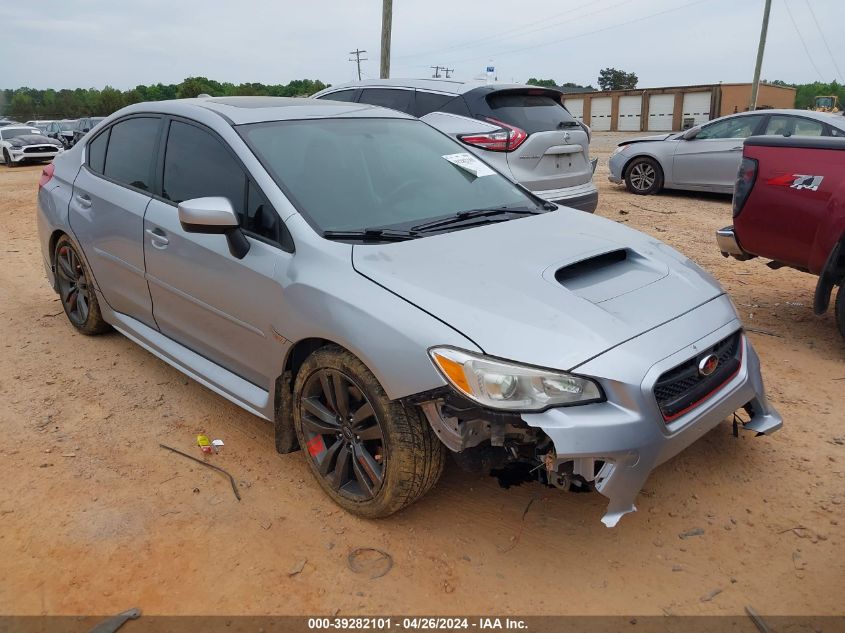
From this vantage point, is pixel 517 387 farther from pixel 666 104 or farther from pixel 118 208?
pixel 666 104

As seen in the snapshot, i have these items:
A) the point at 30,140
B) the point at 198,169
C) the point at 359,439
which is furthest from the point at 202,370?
the point at 30,140

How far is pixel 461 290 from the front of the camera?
2.63 metres

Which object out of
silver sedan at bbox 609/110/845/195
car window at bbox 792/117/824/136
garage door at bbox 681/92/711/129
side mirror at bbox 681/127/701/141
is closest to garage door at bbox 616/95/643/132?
garage door at bbox 681/92/711/129

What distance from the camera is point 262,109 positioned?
3.65 metres

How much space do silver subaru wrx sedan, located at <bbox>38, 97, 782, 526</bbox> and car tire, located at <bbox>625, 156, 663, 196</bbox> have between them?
312 inches

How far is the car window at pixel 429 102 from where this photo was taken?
23.6 feet

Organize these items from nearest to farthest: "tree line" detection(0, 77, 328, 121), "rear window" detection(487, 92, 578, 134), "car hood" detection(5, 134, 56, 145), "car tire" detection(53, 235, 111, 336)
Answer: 1. "car tire" detection(53, 235, 111, 336)
2. "rear window" detection(487, 92, 578, 134)
3. "car hood" detection(5, 134, 56, 145)
4. "tree line" detection(0, 77, 328, 121)

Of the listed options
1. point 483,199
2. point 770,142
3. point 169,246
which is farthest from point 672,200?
point 169,246

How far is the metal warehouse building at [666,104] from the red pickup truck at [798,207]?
39.8 m

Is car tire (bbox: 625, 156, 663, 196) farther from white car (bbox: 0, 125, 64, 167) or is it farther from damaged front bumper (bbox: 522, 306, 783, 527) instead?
white car (bbox: 0, 125, 64, 167)

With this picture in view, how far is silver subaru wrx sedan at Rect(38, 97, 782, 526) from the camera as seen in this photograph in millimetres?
2406

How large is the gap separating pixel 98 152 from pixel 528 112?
4172 millimetres

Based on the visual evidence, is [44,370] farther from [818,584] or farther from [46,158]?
[46,158]

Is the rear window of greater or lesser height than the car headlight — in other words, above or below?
above
